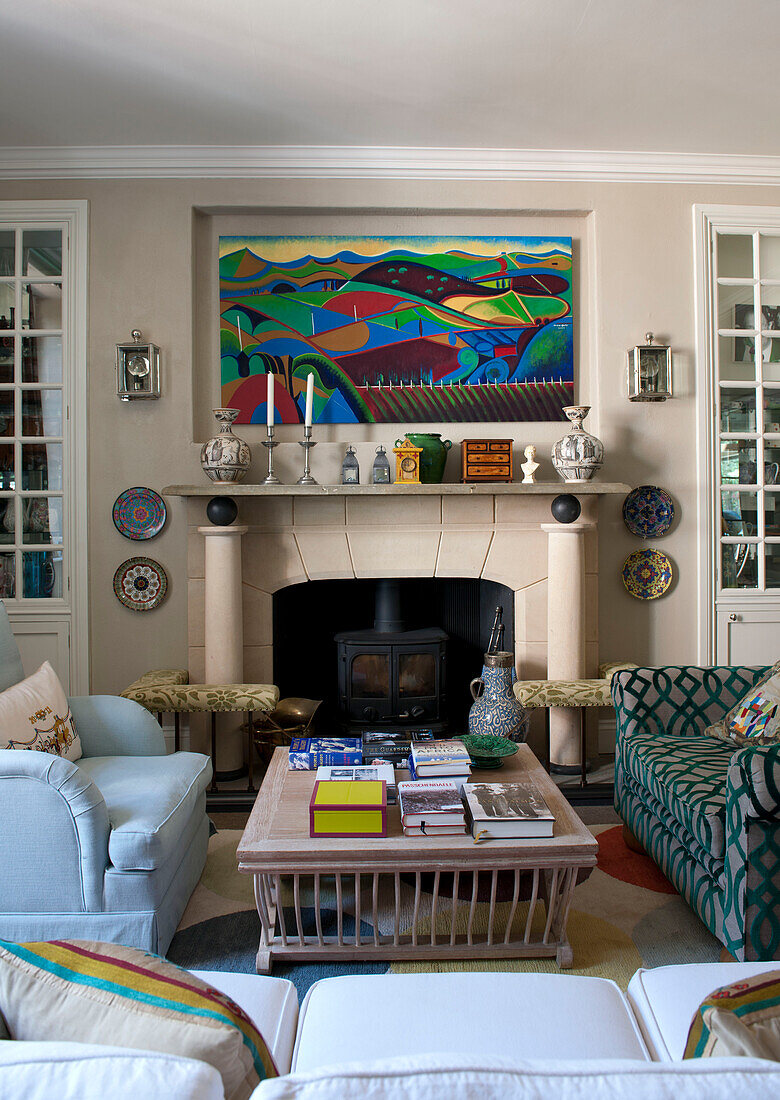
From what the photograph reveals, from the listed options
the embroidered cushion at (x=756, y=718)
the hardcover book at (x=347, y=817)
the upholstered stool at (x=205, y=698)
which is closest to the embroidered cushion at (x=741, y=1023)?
the hardcover book at (x=347, y=817)

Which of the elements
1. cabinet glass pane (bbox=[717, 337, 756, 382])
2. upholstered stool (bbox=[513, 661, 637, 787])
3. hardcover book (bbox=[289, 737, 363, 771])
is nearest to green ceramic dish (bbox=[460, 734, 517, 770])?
hardcover book (bbox=[289, 737, 363, 771])

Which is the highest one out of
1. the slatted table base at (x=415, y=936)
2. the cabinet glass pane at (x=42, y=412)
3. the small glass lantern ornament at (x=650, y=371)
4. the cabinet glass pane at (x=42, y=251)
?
the cabinet glass pane at (x=42, y=251)

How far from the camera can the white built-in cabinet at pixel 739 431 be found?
3.71 meters

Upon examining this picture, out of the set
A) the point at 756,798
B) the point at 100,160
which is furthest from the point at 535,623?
the point at 100,160

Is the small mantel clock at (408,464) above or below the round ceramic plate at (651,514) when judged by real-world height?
above

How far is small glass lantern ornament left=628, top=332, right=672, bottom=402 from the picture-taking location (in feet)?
11.8

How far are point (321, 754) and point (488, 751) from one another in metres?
0.52

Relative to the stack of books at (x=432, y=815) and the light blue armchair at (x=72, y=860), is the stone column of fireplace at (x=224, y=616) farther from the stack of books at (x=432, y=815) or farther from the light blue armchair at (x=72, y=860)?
the stack of books at (x=432, y=815)

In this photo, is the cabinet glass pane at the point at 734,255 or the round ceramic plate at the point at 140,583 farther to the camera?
the cabinet glass pane at the point at 734,255

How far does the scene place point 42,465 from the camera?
3.65 metres

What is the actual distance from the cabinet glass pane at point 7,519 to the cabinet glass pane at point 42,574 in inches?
4.7

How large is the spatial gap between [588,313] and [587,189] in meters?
0.58

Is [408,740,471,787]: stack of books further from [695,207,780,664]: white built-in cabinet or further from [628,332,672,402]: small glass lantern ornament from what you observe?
[628,332,672,402]: small glass lantern ornament

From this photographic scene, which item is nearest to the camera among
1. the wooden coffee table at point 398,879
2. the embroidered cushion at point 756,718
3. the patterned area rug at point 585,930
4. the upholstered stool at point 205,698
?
the wooden coffee table at point 398,879
